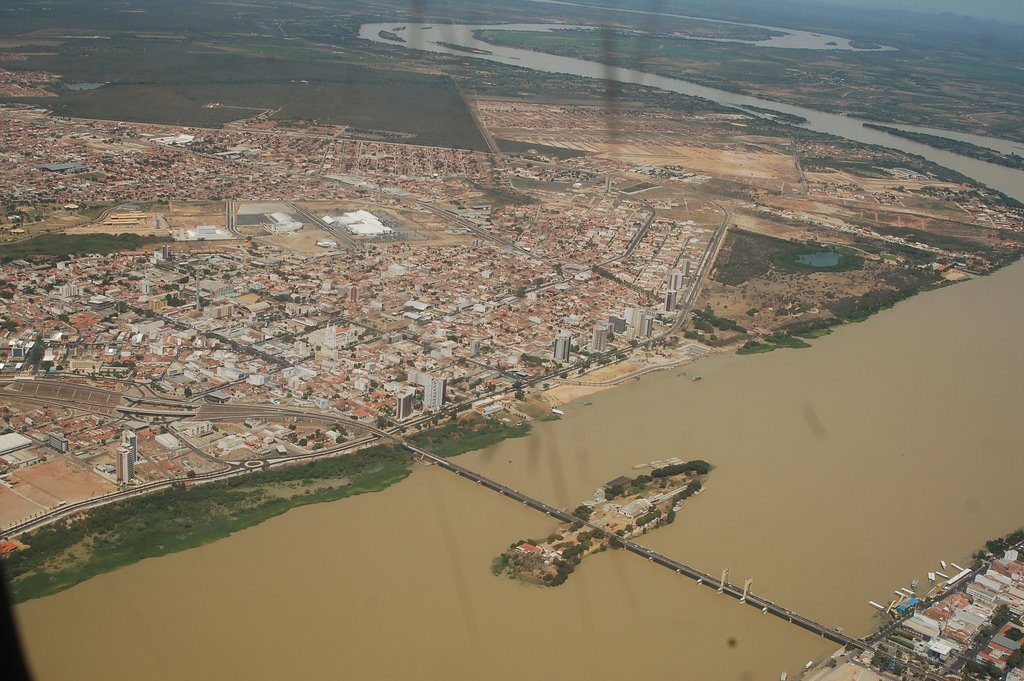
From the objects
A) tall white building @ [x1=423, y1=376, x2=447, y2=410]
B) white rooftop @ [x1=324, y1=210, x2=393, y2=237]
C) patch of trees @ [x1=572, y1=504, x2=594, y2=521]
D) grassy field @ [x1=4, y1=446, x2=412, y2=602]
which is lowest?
grassy field @ [x1=4, y1=446, x2=412, y2=602]

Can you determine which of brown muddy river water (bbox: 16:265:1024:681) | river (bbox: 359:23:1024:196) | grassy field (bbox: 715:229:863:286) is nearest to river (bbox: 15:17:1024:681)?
Answer: brown muddy river water (bbox: 16:265:1024:681)

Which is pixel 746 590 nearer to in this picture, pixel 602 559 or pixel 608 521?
pixel 602 559

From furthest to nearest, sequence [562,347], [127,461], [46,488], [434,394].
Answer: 1. [562,347]
2. [434,394]
3. [127,461]
4. [46,488]

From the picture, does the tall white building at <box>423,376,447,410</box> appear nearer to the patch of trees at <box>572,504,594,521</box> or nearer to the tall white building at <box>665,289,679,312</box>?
the patch of trees at <box>572,504,594,521</box>

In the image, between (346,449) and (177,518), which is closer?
(177,518)

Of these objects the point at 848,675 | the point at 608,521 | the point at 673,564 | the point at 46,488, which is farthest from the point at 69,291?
the point at 848,675

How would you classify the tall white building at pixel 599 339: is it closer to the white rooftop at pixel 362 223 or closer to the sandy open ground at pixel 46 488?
the white rooftop at pixel 362 223

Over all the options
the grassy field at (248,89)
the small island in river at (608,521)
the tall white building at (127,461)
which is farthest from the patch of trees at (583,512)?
the grassy field at (248,89)
